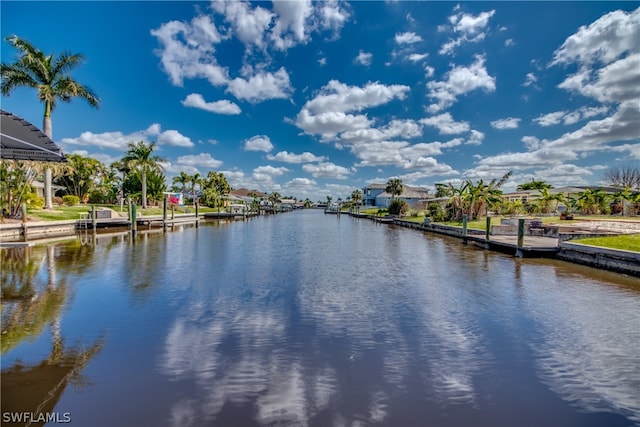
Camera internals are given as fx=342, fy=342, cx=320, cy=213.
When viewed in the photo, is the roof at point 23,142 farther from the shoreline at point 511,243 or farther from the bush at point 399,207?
the bush at point 399,207

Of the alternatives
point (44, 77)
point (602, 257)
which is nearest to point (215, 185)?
→ point (44, 77)

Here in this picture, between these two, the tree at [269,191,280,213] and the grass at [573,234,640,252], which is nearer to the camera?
the grass at [573,234,640,252]

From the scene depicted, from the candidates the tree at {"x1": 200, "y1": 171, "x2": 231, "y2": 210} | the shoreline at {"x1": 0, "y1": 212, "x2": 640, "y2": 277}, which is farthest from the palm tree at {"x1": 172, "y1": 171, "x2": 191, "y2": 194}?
the shoreline at {"x1": 0, "y1": 212, "x2": 640, "y2": 277}

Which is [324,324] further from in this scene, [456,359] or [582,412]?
[582,412]

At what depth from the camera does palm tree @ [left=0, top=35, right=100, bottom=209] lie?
29.1m

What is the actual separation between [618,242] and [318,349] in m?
16.1

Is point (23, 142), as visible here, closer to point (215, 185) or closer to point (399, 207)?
point (399, 207)

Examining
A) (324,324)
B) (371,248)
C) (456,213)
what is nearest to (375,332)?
(324,324)

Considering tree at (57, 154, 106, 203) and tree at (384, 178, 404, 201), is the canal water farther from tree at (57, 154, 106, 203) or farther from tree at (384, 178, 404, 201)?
tree at (384, 178, 404, 201)

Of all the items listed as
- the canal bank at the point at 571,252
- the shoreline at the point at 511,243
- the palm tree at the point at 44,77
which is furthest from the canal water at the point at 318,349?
the palm tree at the point at 44,77

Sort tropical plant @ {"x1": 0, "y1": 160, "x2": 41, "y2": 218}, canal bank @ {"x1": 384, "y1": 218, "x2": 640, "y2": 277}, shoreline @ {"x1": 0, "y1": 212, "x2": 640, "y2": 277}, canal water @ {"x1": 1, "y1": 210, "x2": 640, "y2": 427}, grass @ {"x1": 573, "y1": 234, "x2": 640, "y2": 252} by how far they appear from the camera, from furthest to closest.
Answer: tropical plant @ {"x1": 0, "y1": 160, "x2": 41, "y2": 218}
grass @ {"x1": 573, "y1": 234, "x2": 640, "y2": 252}
shoreline @ {"x1": 0, "y1": 212, "x2": 640, "y2": 277}
canal bank @ {"x1": 384, "y1": 218, "x2": 640, "y2": 277}
canal water @ {"x1": 1, "y1": 210, "x2": 640, "y2": 427}

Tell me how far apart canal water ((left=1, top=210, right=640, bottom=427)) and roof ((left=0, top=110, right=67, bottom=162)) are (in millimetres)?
3928

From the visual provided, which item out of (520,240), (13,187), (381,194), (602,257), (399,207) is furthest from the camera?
(381,194)

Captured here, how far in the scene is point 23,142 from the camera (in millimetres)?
7258
